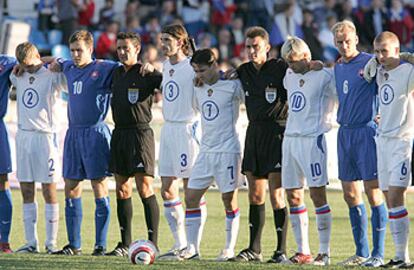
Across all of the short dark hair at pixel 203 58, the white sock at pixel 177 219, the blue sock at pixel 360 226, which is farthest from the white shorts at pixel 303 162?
the white sock at pixel 177 219

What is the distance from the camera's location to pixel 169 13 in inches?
1152

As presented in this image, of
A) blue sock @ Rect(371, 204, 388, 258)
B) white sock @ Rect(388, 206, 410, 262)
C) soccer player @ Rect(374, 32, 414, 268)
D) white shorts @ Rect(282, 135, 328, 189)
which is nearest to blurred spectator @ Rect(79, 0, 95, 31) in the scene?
white shorts @ Rect(282, 135, 328, 189)

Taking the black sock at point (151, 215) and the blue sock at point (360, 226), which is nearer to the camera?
the blue sock at point (360, 226)

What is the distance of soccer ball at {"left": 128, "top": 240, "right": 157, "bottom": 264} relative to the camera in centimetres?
1295

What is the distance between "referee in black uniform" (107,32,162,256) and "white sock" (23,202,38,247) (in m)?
0.92

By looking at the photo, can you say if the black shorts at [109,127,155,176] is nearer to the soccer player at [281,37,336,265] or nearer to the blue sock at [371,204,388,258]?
the soccer player at [281,37,336,265]

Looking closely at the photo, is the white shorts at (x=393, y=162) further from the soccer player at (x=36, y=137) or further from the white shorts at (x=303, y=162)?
the soccer player at (x=36, y=137)

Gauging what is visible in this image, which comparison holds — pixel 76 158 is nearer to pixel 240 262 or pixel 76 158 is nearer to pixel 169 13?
pixel 240 262

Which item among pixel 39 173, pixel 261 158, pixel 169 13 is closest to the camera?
pixel 261 158

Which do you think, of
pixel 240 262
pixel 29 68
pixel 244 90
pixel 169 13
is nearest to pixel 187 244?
pixel 240 262

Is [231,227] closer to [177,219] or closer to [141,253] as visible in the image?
[177,219]

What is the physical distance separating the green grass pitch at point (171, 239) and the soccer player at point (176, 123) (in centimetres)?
65

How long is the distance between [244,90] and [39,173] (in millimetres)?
2404

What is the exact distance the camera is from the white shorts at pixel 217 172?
13719 mm
